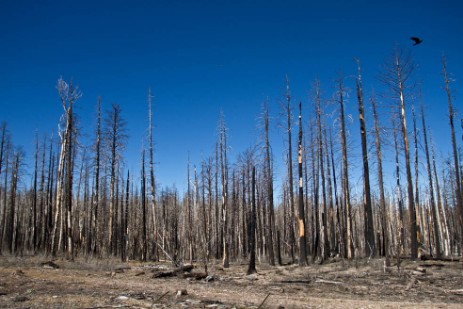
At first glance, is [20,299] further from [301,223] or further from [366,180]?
[366,180]

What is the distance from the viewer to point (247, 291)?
1116cm

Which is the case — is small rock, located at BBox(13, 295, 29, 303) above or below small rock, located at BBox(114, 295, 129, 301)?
above

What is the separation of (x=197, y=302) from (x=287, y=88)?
583 inches

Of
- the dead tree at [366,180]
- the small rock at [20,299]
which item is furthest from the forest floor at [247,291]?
the dead tree at [366,180]

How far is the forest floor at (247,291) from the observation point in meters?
8.36

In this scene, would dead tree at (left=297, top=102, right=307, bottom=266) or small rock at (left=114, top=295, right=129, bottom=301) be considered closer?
small rock at (left=114, top=295, right=129, bottom=301)

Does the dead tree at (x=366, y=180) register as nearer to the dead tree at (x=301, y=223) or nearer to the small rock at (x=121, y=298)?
the dead tree at (x=301, y=223)

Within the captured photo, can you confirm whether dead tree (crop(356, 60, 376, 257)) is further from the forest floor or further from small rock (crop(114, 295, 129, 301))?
small rock (crop(114, 295, 129, 301))

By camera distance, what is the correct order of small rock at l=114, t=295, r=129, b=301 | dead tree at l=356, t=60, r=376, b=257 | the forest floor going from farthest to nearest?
dead tree at l=356, t=60, r=376, b=257, small rock at l=114, t=295, r=129, b=301, the forest floor

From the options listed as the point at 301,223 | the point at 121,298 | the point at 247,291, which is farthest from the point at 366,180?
the point at 121,298

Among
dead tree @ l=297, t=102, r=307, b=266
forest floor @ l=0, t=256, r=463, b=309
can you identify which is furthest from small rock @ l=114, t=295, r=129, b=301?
dead tree @ l=297, t=102, r=307, b=266

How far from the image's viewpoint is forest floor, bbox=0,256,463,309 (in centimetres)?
836

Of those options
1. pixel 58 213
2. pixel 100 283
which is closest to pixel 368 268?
pixel 100 283

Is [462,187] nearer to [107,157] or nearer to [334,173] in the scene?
[334,173]
